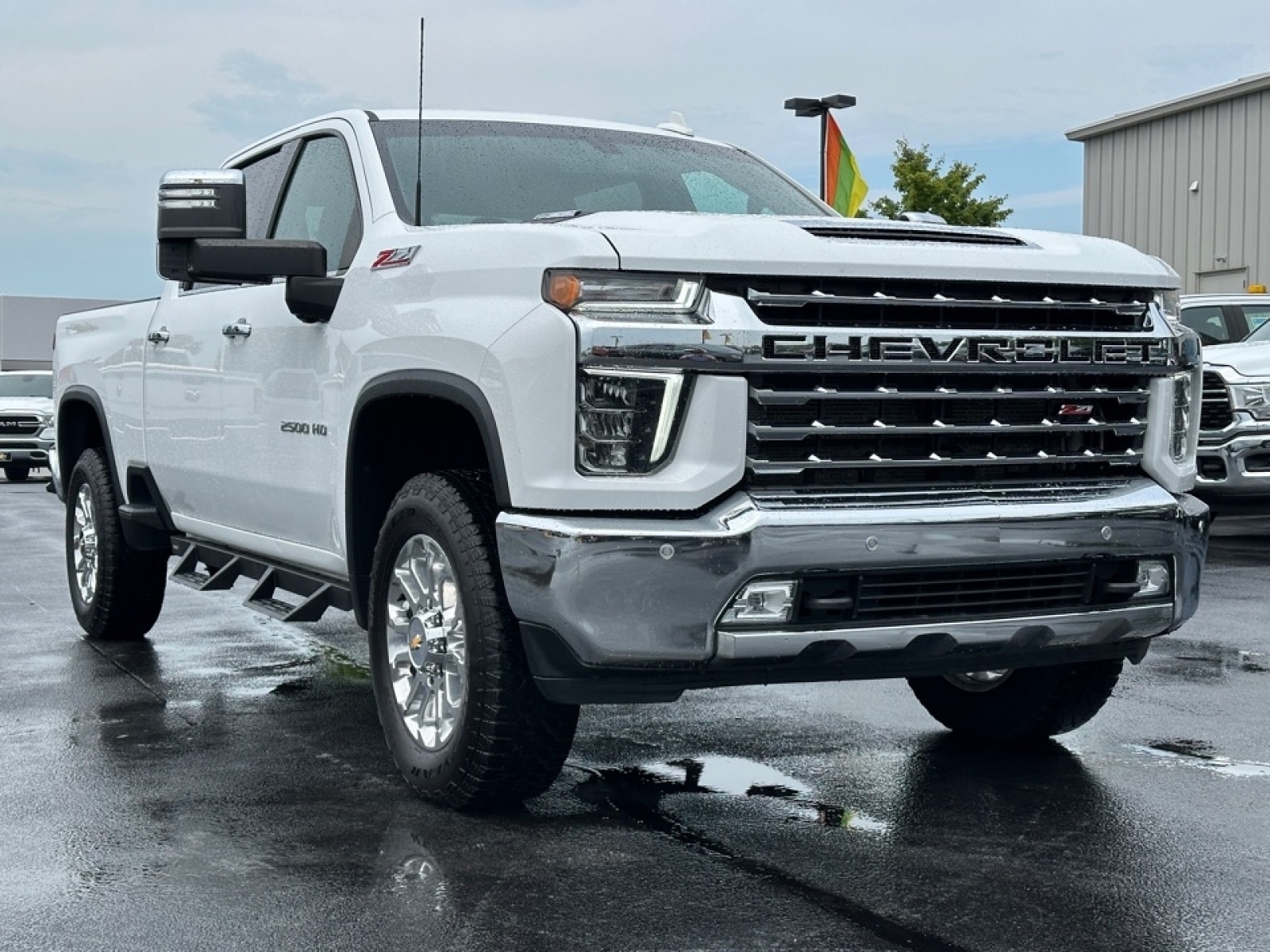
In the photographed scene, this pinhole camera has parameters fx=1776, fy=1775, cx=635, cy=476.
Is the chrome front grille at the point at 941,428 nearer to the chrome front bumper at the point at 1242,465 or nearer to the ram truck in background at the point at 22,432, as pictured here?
the chrome front bumper at the point at 1242,465

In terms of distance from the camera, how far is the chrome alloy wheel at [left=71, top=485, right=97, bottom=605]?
8.00 metres

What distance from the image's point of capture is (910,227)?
467 cm

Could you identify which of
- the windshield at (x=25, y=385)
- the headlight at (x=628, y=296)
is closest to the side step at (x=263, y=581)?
the headlight at (x=628, y=296)

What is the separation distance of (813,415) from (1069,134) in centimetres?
3183

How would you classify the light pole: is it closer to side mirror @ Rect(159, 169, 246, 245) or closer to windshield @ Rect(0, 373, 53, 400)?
windshield @ Rect(0, 373, 53, 400)

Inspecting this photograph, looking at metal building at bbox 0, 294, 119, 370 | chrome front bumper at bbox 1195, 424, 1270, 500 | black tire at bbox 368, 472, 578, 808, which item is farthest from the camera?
metal building at bbox 0, 294, 119, 370

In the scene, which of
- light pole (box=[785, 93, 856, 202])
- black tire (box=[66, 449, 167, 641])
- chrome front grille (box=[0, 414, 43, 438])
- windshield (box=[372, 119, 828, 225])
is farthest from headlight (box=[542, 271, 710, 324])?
chrome front grille (box=[0, 414, 43, 438])

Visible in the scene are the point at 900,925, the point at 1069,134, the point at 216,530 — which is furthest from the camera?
the point at 1069,134

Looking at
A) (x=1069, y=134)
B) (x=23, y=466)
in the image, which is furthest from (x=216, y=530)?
(x=1069, y=134)

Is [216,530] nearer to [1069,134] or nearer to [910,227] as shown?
[910,227]

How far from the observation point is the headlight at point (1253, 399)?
12.0 metres

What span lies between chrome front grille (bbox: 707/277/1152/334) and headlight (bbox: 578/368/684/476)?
299 millimetres

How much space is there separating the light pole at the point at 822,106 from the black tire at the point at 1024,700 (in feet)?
58.0

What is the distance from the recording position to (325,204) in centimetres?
595
